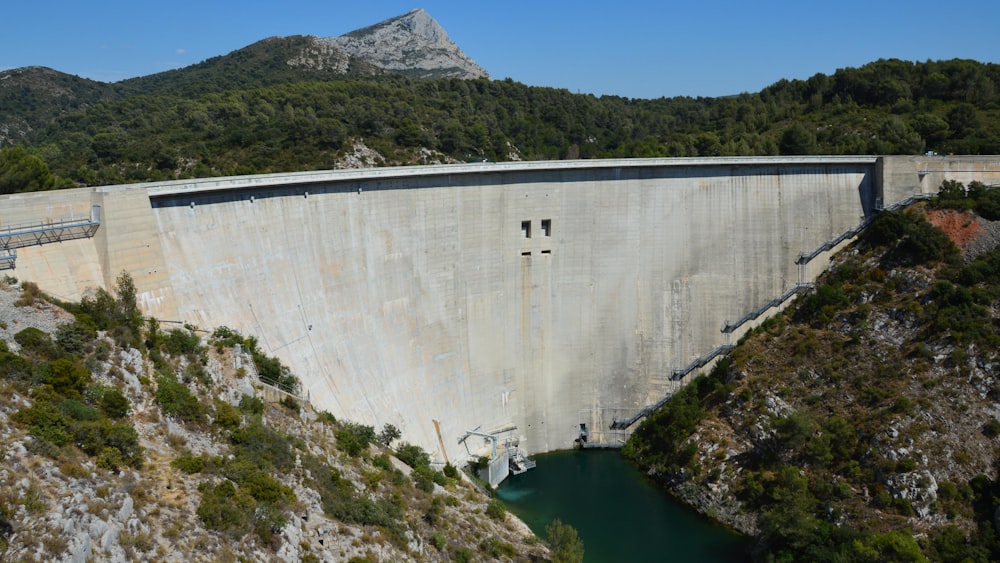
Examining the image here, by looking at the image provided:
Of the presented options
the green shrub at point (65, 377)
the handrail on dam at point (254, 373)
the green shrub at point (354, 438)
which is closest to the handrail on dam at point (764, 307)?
the green shrub at point (354, 438)

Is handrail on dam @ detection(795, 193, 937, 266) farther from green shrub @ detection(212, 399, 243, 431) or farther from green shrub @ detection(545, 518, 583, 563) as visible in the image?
green shrub @ detection(212, 399, 243, 431)

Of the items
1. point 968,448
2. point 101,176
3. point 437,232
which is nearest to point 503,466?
point 437,232

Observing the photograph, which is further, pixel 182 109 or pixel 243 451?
pixel 182 109

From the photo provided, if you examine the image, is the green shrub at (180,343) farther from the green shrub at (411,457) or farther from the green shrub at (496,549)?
the green shrub at (496,549)

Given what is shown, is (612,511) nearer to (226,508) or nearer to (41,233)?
(226,508)

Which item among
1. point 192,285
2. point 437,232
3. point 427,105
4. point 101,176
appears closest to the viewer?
point 192,285

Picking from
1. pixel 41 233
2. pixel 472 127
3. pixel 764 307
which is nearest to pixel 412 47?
pixel 472 127

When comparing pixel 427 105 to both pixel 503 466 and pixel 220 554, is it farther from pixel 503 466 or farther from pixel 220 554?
pixel 220 554
